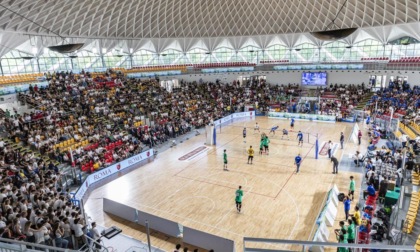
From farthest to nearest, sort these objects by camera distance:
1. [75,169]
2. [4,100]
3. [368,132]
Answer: [368,132] < [4,100] < [75,169]

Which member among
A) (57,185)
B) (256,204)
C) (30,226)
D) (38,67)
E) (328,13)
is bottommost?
(256,204)

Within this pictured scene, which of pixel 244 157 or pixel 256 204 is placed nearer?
pixel 256 204

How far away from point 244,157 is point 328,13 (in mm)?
25947

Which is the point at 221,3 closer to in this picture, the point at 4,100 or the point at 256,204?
the point at 4,100

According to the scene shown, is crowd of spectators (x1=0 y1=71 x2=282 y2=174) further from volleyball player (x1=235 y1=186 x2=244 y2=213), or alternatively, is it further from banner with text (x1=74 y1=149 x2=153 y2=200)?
volleyball player (x1=235 y1=186 x2=244 y2=213)

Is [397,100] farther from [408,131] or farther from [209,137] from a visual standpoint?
[209,137]

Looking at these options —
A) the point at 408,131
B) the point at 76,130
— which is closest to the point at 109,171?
the point at 76,130

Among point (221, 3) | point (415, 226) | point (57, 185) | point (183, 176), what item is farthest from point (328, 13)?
point (57, 185)

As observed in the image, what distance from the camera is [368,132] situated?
28547mm

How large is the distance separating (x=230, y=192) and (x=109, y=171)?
913 cm

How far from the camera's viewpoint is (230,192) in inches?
699

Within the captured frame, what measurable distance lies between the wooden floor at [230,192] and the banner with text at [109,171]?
2.60 ft

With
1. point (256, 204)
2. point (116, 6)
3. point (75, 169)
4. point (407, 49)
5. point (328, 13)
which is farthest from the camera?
point (407, 49)

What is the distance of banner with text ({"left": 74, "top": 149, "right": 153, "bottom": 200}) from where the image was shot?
706 inches
